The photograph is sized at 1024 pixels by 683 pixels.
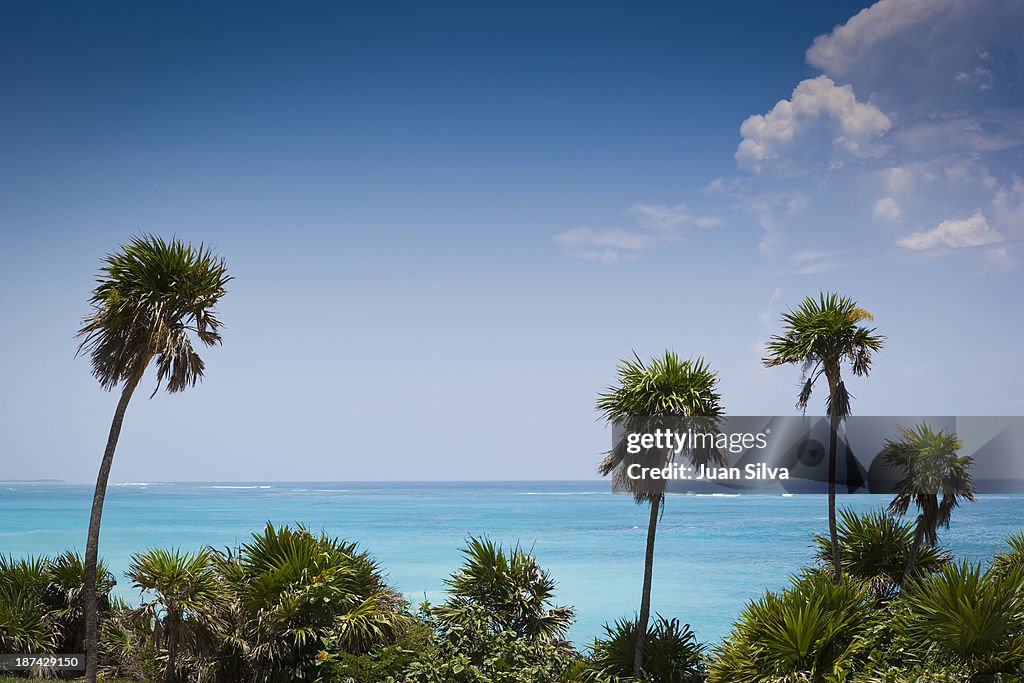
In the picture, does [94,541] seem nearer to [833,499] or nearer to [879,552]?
[833,499]

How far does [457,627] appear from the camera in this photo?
13.8 meters

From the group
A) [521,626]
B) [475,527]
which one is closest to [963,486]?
[521,626]

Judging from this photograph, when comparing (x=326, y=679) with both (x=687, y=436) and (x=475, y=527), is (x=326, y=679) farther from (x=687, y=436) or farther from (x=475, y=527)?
(x=475, y=527)

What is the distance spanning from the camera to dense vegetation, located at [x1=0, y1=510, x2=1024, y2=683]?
448 inches

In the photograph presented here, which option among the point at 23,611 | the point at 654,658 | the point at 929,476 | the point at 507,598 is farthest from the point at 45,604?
the point at 929,476

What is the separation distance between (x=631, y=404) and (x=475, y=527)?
2749 inches

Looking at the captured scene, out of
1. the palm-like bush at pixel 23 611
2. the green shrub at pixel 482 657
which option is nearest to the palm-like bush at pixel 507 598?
the green shrub at pixel 482 657

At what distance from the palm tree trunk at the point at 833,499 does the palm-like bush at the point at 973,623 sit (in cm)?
339

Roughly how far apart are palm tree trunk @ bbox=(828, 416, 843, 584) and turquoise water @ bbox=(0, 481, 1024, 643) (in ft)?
78.5

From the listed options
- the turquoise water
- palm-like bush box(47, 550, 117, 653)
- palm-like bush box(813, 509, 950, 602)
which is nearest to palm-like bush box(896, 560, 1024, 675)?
palm-like bush box(813, 509, 950, 602)

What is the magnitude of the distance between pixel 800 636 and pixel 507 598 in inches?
179

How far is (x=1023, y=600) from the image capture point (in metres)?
11.2

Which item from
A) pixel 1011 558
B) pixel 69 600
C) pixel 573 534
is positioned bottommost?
pixel 573 534

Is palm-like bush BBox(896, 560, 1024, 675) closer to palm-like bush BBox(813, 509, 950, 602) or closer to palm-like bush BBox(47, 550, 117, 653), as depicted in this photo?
palm-like bush BBox(813, 509, 950, 602)
